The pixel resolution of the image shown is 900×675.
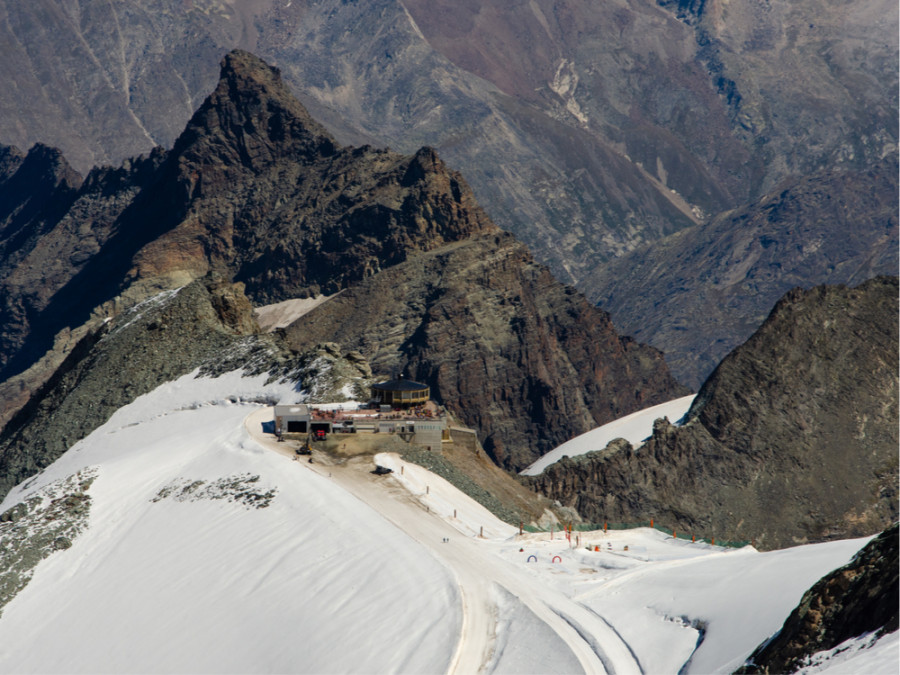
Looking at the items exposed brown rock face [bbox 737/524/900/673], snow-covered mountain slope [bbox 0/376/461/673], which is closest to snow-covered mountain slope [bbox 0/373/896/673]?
snow-covered mountain slope [bbox 0/376/461/673]

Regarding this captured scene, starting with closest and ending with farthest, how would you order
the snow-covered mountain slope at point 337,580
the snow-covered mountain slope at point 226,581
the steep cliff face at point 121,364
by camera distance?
1. the snow-covered mountain slope at point 337,580
2. the snow-covered mountain slope at point 226,581
3. the steep cliff face at point 121,364

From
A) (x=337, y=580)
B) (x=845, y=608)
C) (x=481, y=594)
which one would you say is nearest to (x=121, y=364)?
(x=337, y=580)

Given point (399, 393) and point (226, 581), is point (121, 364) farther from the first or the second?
point (226, 581)

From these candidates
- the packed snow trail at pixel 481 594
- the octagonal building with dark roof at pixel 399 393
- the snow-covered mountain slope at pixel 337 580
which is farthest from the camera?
the octagonal building with dark roof at pixel 399 393

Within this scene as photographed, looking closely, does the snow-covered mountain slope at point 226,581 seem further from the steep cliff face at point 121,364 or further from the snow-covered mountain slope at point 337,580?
the steep cliff face at point 121,364

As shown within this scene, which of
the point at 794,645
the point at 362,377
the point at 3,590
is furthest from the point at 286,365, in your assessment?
the point at 794,645

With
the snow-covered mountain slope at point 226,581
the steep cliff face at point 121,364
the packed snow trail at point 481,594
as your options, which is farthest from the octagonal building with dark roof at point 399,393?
the steep cliff face at point 121,364

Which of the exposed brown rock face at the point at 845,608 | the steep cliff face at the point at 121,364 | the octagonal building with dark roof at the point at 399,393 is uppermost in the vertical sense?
the steep cliff face at the point at 121,364
